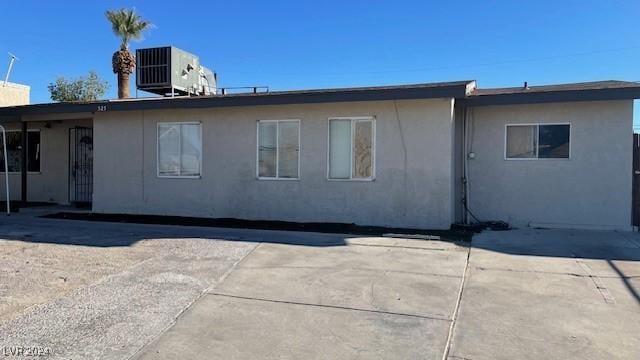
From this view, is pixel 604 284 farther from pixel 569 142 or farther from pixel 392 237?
pixel 569 142

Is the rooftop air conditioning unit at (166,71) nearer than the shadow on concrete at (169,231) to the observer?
No

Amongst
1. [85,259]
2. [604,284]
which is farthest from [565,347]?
[85,259]

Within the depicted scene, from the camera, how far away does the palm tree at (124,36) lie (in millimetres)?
24763

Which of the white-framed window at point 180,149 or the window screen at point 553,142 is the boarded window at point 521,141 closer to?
the window screen at point 553,142

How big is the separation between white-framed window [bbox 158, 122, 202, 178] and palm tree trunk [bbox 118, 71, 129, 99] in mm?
13460

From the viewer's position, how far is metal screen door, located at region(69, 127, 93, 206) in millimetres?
15234

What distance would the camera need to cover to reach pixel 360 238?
930cm

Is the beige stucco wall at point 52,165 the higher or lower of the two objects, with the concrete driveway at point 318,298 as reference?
Answer: higher

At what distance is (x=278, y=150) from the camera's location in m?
11.4

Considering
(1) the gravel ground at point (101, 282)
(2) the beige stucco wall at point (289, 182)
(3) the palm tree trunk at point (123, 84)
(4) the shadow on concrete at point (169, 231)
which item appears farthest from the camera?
(3) the palm tree trunk at point (123, 84)

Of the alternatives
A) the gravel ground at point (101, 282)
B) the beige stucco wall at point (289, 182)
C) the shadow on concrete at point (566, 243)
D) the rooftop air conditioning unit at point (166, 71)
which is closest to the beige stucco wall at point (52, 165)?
the rooftop air conditioning unit at point (166, 71)

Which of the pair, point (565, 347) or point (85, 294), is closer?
point (565, 347)

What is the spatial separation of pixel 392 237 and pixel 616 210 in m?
4.94

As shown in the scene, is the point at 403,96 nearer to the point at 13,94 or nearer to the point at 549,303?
the point at 549,303
